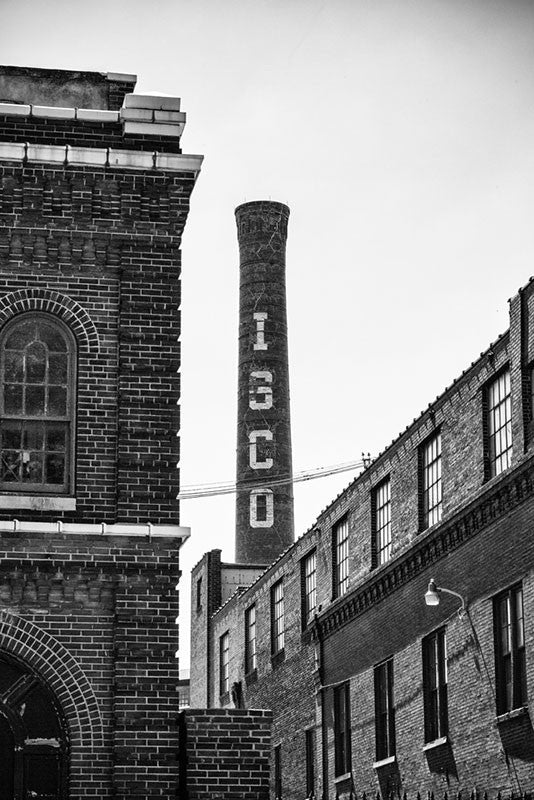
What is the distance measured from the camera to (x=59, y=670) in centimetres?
1700

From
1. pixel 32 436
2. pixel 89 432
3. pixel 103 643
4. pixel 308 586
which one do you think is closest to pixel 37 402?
pixel 32 436

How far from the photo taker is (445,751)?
90.9ft

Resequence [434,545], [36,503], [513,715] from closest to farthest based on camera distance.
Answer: [36,503]
[513,715]
[434,545]

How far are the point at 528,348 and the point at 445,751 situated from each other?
7.33m

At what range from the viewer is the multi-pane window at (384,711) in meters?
31.5

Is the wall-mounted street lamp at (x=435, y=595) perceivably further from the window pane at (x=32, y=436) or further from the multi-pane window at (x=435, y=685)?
the window pane at (x=32, y=436)

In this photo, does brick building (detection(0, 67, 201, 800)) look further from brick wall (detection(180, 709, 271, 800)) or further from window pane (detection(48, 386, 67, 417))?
brick wall (detection(180, 709, 271, 800))

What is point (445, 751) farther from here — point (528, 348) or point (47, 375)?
point (47, 375)

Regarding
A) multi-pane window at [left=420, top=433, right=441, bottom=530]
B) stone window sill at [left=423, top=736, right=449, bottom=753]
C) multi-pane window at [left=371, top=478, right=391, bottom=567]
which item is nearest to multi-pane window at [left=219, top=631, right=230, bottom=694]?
multi-pane window at [left=371, top=478, right=391, bottom=567]

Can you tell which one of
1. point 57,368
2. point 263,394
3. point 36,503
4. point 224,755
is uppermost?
point 263,394

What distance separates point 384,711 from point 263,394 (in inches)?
1194

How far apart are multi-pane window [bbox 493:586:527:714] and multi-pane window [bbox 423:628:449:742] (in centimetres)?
270

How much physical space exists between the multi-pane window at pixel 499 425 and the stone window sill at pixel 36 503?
10133mm

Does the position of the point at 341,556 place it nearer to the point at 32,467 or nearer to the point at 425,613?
the point at 425,613
